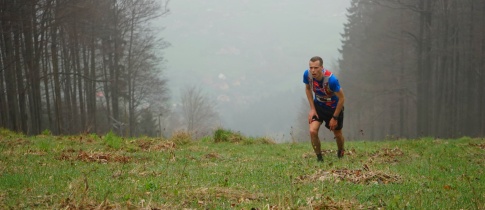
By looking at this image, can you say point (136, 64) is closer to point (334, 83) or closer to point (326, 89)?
point (326, 89)

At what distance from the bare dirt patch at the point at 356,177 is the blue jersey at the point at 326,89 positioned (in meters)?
2.94

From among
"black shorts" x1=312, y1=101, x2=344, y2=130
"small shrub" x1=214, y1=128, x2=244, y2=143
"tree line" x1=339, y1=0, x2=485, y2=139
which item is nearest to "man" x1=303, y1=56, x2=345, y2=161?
"black shorts" x1=312, y1=101, x2=344, y2=130

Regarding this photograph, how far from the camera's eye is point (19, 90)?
2202cm

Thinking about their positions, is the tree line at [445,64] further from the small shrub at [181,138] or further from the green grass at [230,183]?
the green grass at [230,183]

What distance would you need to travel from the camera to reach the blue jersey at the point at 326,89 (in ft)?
32.1

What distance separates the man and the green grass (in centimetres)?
69

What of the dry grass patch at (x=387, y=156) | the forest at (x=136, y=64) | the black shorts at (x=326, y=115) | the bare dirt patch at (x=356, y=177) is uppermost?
the forest at (x=136, y=64)

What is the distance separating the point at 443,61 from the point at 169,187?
98.5 ft

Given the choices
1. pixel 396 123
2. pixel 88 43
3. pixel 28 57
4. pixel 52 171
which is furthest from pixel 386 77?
pixel 52 171

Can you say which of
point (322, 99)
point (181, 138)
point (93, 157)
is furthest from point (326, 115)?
point (181, 138)

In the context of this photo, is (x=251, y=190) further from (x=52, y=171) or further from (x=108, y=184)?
(x=52, y=171)

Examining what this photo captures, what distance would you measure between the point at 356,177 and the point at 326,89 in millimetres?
3438

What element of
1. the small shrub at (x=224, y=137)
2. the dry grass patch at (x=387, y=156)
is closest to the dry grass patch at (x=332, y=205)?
the dry grass patch at (x=387, y=156)

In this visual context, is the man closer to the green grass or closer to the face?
the face
